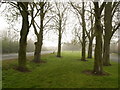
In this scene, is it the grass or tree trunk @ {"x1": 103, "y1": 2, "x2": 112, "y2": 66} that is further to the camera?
tree trunk @ {"x1": 103, "y1": 2, "x2": 112, "y2": 66}

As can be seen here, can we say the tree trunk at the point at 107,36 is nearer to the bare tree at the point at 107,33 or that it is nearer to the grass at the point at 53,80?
the bare tree at the point at 107,33

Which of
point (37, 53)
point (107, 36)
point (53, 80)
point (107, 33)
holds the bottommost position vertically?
point (53, 80)

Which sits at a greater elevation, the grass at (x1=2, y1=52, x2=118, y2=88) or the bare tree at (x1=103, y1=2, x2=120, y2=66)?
the bare tree at (x1=103, y1=2, x2=120, y2=66)

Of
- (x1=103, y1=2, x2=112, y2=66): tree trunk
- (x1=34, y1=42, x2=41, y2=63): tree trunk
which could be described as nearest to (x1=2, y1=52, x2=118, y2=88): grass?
(x1=103, y1=2, x2=112, y2=66): tree trunk

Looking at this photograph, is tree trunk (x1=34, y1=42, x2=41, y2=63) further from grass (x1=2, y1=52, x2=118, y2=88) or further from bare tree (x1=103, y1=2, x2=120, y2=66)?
bare tree (x1=103, y1=2, x2=120, y2=66)

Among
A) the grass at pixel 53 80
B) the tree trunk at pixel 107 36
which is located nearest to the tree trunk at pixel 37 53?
the grass at pixel 53 80

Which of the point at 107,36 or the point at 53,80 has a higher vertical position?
the point at 107,36

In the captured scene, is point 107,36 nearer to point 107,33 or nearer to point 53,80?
point 107,33

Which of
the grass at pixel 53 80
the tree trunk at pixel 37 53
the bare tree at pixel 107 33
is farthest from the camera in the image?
the tree trunk at pixel 37 53

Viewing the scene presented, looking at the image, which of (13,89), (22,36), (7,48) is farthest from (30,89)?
(7,48)

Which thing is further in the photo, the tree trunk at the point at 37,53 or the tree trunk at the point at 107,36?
the tree trunk at the point at 37,53

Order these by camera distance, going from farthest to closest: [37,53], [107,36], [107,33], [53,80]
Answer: [37,53]
[107,33]
[107,36]
[53,80]

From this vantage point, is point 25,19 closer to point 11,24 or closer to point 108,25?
point 11,24

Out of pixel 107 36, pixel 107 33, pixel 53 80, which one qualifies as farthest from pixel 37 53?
pixel 107 33
